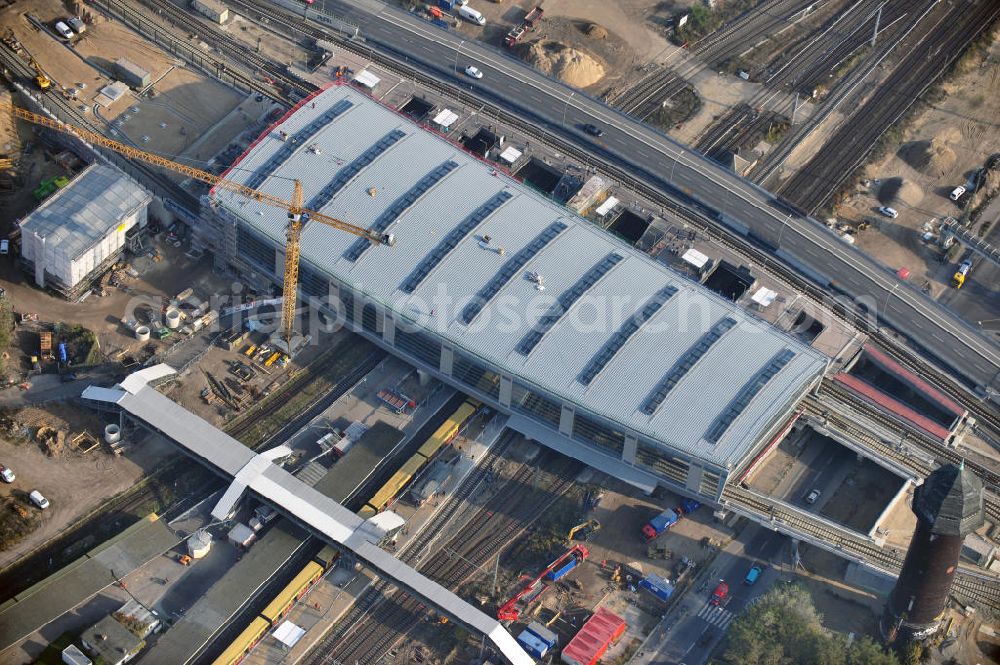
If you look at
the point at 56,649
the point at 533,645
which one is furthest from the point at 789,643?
the point at 56,649

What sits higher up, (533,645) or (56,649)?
(533,645)

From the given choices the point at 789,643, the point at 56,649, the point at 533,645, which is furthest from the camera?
the point at 533,645

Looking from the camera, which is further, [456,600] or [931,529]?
[456,600]

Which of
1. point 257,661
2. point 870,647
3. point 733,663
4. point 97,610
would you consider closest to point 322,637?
point 257,661

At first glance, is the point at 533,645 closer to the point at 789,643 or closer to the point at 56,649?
the point at 789,643

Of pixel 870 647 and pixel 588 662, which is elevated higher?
pixel 870 647

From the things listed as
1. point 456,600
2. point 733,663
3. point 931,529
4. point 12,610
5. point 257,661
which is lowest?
point 12,610

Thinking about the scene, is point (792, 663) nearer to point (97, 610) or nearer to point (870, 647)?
point (870, 647)

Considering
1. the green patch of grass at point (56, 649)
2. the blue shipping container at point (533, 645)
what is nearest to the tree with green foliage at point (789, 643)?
the blue shipping container at point (533, 645)
